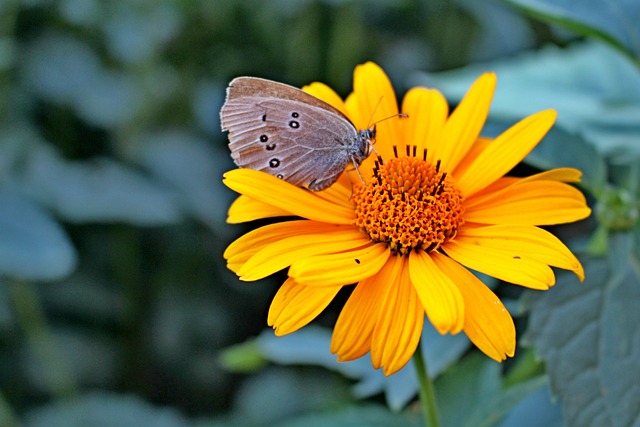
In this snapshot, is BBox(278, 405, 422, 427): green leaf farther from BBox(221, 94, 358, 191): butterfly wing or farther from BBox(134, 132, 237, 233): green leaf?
BBox(134, 132, 237, 233): green leaf

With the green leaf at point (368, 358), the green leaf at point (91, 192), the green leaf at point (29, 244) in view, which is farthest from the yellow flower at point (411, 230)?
the green leaf at point (91, 192)

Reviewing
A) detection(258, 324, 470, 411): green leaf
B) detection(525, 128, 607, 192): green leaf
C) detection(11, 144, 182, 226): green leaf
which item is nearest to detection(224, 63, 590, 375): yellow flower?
detection(525, 128, 607, 192): green leaf

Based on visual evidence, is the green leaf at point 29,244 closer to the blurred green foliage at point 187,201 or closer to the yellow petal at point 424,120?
the blurred green foliage at point 187,201

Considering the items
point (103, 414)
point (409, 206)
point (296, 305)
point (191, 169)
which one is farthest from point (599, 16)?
point (103, 414)

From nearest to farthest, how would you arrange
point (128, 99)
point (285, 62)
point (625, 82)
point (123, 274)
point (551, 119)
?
point (551, 119) < point (625, 82) < point (123, 274) < point (128, 99) < point (285, 62)

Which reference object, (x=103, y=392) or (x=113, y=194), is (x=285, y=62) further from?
(x=103, y=392)

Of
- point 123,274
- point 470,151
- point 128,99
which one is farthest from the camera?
point 128,99

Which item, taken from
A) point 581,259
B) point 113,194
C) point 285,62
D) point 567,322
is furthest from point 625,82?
point 113,194

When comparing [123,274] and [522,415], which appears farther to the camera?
[123,274]
